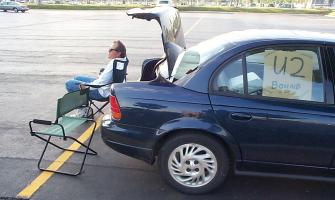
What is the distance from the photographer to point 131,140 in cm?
386

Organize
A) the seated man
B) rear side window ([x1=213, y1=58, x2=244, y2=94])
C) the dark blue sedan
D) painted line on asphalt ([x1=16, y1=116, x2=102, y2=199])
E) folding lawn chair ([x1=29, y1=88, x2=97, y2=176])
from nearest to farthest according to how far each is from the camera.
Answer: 1. the dark blue sedan
2. rear side window ([x1=213, y1=58, x2=244, y2=94])
3. painted line on asphalt ([x1=16, y1=116, x2=102, y2=199])
4. folding lawn chair ([x1=29, y1=88, x2=97, y2=176])
5. the seated man

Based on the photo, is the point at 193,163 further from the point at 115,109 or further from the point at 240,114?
the point at 115,109

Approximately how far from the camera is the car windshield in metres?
3.86

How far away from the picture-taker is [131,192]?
3.87 meters

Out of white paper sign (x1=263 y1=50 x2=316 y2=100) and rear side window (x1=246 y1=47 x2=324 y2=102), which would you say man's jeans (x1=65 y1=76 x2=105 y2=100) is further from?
white paper sign (x1=263 y1=50 x2=316 y2=100)

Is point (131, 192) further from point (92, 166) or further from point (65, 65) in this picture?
point (65, 65)

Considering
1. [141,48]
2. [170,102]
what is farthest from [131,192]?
[141,48]

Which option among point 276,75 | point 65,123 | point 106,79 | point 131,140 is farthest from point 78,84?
point 276,75

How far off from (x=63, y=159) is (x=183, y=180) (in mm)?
1533

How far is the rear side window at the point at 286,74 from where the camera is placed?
11.7 ft

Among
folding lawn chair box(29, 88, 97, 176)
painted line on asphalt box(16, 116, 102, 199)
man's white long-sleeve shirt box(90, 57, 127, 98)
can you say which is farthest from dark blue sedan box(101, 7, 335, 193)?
man's white long-sleeve shirt box(90, 57, 127, 98)

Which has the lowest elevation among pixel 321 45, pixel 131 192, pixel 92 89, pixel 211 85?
pixel 131 192

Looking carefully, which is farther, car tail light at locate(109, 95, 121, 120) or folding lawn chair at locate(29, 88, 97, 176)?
folding lawn chair at locate(29, 88, 97, 176)

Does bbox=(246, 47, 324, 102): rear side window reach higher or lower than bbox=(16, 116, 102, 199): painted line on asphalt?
higher
